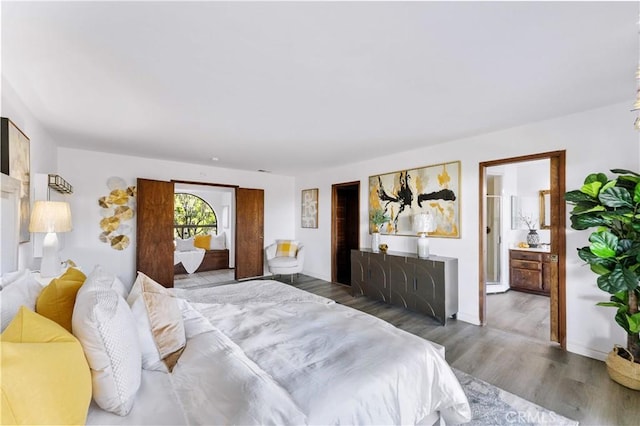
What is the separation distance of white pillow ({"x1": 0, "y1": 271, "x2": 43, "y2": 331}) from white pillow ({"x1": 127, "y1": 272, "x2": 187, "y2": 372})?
418 mm

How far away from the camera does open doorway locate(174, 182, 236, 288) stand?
632 centimetres

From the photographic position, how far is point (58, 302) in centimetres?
133

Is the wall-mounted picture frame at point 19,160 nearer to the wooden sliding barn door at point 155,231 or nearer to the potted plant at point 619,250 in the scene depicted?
the wooden sliding barn door at point 155,231

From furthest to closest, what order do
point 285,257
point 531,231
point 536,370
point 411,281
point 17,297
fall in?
point 285,257, point 531,231, point 411,281, point 536,370, point 17,297

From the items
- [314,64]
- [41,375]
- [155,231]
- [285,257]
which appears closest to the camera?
[41,375]

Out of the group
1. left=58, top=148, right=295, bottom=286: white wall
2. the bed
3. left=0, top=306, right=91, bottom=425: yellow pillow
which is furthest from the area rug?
left=58, top=148, right=295, bottom=286: white wall

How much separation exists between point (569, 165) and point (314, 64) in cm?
285

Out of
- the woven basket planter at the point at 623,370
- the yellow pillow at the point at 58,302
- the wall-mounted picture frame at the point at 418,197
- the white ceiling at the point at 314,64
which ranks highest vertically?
the white ceiling at the point at 314,64

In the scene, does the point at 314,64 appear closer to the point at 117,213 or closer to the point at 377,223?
the point at 377,223

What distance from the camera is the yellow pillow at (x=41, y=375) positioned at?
2.42 feet

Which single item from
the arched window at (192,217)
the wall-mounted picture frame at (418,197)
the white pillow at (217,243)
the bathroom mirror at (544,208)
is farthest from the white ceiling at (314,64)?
the arched window at (192,217)

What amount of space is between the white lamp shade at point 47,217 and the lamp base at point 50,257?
13cm

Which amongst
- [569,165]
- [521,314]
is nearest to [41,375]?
[569,165]

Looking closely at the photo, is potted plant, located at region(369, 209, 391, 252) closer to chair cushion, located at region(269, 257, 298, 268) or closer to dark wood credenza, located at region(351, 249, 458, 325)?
dark wood credenza, located at region(351, 249, 458, 325)
